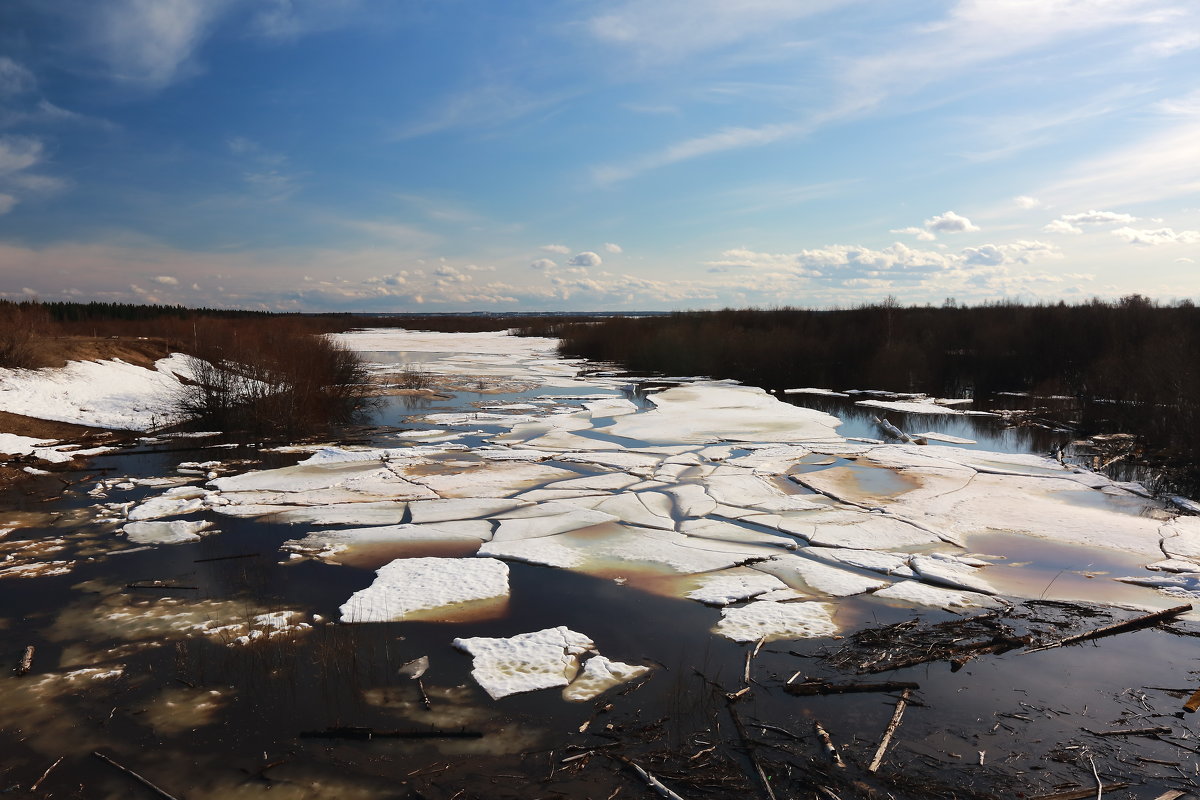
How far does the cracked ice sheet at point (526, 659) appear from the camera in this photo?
166 inches

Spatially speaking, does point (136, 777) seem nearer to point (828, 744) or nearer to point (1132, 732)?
point (828, 744)

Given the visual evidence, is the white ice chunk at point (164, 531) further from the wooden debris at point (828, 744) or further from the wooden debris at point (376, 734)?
the wooden debris at point (828, 744)

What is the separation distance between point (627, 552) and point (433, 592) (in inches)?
76.3

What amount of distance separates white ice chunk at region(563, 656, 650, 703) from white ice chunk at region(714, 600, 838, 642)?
2.87ft

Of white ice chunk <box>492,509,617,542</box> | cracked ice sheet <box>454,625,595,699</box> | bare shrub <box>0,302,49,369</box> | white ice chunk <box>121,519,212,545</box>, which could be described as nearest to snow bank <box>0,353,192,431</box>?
bare shrub <box>0,302,49,369</box>

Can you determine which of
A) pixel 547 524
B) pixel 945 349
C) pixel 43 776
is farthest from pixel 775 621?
pixel 945 349

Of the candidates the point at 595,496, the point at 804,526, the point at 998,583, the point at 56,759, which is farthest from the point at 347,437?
the point at 998,583

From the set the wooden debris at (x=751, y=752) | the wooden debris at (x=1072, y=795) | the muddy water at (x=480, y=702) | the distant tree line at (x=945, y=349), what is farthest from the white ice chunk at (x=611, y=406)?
the wooden debris at (x=1072, y=795)

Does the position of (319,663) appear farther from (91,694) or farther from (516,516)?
(516,516)

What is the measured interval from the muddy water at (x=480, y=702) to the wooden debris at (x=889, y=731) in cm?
5

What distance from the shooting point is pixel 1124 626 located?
16.5ft

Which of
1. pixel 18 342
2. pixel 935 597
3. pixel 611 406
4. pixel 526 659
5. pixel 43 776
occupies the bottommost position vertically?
pixel 43 776

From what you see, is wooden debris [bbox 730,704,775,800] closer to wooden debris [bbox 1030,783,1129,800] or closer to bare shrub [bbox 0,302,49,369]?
wooden debris [bbox 1030,783,1129,800]

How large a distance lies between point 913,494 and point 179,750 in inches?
318
